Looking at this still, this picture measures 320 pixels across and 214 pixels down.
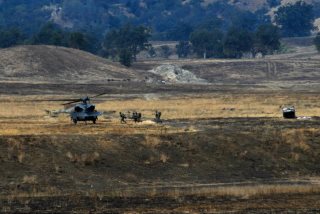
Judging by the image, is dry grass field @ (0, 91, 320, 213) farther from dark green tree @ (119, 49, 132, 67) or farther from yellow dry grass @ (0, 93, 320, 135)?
dark green tree @ (119, 49, 132, 67)

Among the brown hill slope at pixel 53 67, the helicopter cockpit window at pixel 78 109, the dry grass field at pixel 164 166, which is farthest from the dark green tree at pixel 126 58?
the helicopter cockpit window at pixel 78 109

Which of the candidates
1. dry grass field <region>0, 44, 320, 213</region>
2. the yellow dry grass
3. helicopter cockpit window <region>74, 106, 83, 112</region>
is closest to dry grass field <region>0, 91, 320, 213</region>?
dry grass field <region>0, 44, 320, 213</region>

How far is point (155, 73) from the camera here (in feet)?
570

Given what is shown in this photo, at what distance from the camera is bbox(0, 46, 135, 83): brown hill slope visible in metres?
153

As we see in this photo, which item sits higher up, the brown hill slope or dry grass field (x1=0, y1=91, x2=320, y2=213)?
the brown hill slope

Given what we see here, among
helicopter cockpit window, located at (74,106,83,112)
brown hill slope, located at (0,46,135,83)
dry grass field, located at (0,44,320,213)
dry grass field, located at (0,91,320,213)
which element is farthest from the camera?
brown hill slope, located at (0,46,135,83)

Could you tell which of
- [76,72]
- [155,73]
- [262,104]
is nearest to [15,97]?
[262,104]

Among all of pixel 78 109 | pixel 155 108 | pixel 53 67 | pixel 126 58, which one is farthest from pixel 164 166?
pixel 126 58

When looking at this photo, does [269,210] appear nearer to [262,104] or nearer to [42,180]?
[42,180]

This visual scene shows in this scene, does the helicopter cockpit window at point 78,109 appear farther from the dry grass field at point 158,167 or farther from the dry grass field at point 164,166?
the dry grass field at point 158,167

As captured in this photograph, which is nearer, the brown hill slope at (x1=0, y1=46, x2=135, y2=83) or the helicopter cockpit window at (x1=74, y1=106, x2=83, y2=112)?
the helicopter cockpit window at (x1=74, y1=106, x2=83, y2=112)

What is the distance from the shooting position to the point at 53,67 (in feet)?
522

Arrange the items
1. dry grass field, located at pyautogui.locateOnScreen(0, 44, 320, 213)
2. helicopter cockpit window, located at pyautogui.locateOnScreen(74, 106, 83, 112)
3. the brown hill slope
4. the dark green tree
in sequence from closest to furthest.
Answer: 1. dry grass field, located at pyautogui.locateOnScreen(0, 44, 320, 213)
2. helicopter cockpit window, located at pyautogui.locateOnScreen(74, 106, 83, 112)
3. the brown hill slope
4. the dark green tree

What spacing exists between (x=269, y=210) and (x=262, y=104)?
205 ft
